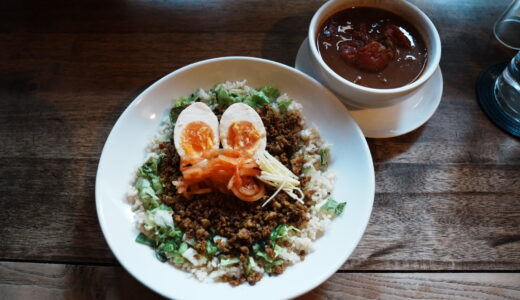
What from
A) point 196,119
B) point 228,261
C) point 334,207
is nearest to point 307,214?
point 334,207

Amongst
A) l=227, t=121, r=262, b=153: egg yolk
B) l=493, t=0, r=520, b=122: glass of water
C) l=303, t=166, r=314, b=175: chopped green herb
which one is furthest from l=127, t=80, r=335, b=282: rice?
l=493, t=0, r=520, b=122: glass of water

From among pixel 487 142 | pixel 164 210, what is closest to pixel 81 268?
pixel 164 210

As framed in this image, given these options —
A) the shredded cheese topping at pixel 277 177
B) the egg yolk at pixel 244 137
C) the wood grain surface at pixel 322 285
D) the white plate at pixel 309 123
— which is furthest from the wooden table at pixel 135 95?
the egg yolk at pixel 244 137

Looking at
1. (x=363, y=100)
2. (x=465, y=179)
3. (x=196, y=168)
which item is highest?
(x=363, y=100)

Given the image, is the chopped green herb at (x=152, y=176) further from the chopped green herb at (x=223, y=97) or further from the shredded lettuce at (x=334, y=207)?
the shredded lettuce at (x=334, y=207)

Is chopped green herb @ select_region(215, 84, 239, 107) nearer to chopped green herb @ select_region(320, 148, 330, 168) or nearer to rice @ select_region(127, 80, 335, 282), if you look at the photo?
rice @ select_region(127, 80, 335, 282)

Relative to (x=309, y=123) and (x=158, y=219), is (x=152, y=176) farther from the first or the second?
(x=309, y=123)

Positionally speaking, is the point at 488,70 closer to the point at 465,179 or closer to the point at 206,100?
the point at 465,179
